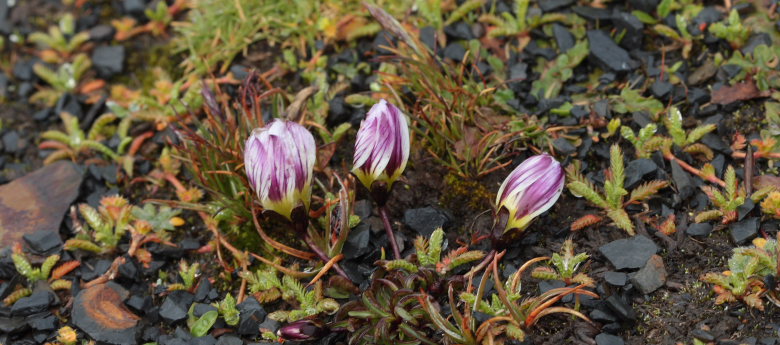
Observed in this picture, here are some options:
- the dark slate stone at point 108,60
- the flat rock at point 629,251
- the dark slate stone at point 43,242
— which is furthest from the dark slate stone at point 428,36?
the dark slate stone at point 43,242

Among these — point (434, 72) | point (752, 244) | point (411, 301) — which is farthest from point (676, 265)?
point (434, 72)

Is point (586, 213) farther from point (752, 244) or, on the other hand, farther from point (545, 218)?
point (752, 244)

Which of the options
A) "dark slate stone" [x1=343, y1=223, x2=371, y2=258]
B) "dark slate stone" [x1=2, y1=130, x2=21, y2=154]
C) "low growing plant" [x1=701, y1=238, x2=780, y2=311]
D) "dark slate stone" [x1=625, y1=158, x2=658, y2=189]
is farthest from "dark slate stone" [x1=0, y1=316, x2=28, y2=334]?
"low growing plant" [x1=701, y1=238, x2=780, y2=311]

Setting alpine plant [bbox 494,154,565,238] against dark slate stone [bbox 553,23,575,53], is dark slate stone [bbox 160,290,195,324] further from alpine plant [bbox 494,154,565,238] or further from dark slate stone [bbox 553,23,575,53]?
dark slate stone [bbox 553,23,575,53]

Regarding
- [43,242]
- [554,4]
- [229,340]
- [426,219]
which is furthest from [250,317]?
[554,4]

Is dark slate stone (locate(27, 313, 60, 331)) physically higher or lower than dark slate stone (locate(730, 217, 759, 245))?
higher

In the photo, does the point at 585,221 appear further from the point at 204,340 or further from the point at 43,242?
the point at 43,242

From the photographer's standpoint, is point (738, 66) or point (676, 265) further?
point (738, 66)
